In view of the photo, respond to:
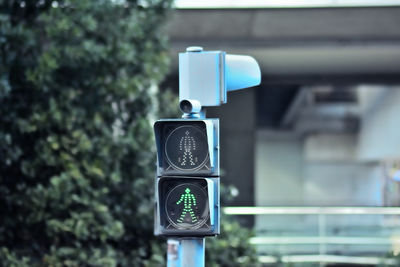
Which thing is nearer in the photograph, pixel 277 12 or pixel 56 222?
pixel 56 222

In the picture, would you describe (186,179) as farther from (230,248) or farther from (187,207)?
(230,248)

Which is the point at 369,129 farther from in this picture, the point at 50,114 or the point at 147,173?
the point at 50,114

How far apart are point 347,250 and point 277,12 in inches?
143

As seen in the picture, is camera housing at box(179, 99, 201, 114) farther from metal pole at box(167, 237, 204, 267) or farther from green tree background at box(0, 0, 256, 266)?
green tree background at box(0, 0, 256, 266)

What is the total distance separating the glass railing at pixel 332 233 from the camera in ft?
31.5

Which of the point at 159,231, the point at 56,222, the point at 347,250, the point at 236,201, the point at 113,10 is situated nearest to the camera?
the point at 159,231

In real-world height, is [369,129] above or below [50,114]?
above

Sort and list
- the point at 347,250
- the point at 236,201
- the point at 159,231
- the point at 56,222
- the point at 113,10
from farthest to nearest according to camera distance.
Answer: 1. the point at 236,201
2. the point at 347,250
3. the point at 113,10
4. the point at 56,222
5. the point at 159,231

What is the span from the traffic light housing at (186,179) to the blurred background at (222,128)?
2.86m

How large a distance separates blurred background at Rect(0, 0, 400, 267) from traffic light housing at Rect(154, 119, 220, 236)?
286cm

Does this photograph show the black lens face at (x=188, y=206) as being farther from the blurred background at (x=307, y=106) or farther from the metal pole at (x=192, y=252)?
the blurred background at (x=307, y=106)

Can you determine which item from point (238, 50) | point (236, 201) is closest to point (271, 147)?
point (236, 201)

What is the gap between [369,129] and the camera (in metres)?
11.6

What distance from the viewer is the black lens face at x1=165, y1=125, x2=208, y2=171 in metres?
3.64
